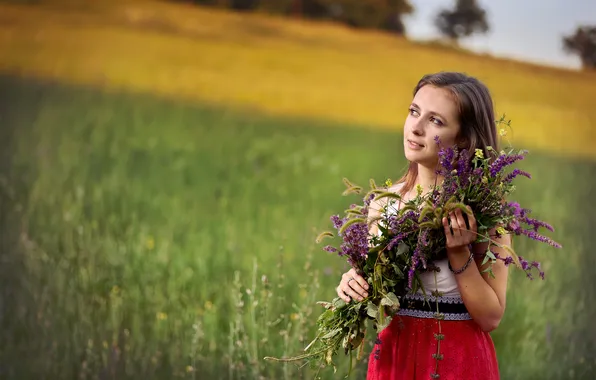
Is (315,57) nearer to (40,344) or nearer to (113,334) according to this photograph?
(113,334)

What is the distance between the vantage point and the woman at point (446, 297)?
1.86 m

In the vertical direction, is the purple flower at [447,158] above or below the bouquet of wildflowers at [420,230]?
above

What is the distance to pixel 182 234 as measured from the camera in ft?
11.6

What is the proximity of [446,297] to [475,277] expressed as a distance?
0.41 ft

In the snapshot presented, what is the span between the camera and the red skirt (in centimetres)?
187

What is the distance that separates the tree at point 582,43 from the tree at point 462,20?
375mm

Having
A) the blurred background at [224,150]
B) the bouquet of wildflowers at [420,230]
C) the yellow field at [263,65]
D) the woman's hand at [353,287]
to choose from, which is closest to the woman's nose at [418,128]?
the bouquet of wildflowers at [420,230]

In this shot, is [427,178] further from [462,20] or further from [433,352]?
[462,20]

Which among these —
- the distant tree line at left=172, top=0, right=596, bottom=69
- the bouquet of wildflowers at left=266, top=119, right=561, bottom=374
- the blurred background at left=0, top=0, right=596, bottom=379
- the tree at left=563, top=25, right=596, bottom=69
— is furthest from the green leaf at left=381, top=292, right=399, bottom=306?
the tree at left=563, top=25, right=596, bottom=69

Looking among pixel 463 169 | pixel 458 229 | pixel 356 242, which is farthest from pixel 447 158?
pixel 356 242

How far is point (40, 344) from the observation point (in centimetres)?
343

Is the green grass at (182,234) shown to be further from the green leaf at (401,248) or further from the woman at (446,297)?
the green leaf at (401,248)

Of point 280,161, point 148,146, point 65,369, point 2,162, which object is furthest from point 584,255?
point 2,162

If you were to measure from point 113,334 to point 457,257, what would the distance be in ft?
6.58
